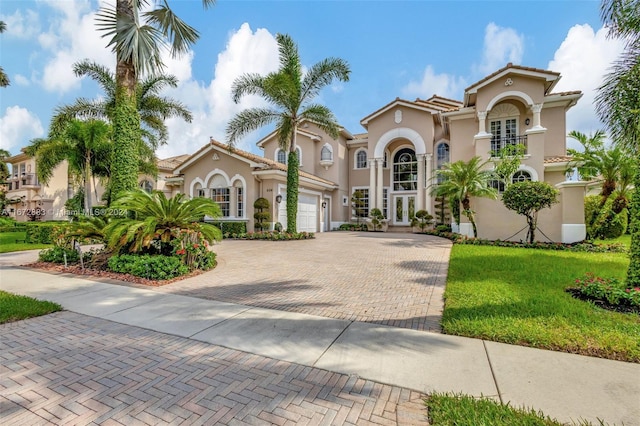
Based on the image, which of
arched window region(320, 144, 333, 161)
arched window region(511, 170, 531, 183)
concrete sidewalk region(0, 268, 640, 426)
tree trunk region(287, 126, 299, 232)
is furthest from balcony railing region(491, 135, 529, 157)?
concrete sidewalk region(0, 268, 640, 426)

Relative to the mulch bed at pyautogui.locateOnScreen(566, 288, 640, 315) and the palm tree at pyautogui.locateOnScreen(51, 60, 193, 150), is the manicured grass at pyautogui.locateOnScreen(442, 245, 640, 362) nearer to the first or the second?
the mulch bed at pyautogui.locateOnScreen(566, 288, 640, 315)

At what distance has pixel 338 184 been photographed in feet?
80.3

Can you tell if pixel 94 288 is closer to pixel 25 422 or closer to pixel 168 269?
pixel 168 269

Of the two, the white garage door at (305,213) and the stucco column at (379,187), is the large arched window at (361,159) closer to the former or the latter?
the stucco column at (379,187)

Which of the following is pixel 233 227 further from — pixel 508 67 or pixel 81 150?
pixel 508 67

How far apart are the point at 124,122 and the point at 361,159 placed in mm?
19230

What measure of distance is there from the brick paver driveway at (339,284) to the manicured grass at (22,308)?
6.51ft

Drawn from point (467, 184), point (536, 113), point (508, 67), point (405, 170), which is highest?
point (508, 67)

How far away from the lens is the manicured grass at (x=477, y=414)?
2477 mm

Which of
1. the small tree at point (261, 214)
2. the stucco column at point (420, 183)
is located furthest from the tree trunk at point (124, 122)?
the stucco column at point (420, 183)

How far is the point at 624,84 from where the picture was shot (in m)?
6.97

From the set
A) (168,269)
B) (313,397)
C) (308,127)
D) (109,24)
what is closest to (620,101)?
(313,397)

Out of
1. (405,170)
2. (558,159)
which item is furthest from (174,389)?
(405,170)

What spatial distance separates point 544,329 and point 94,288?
8.76 metres
